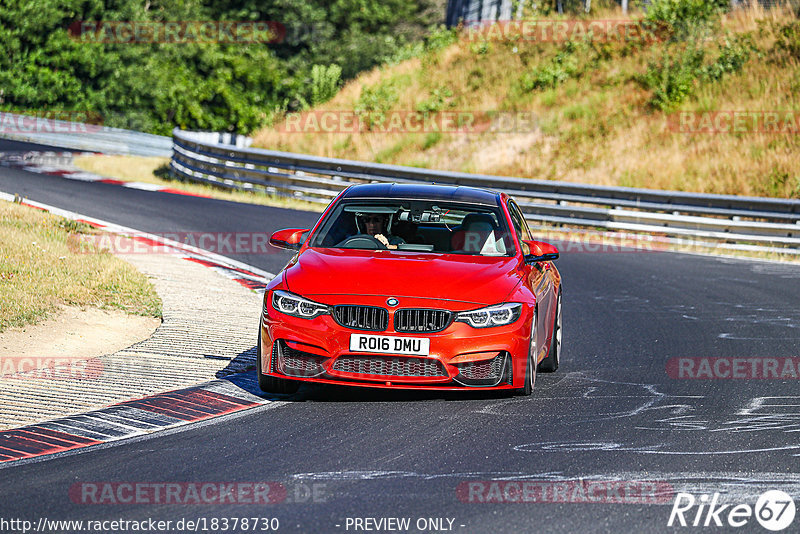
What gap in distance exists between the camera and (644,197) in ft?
70.4

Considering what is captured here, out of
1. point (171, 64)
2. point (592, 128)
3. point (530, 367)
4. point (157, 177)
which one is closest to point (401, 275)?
point (530, 367)

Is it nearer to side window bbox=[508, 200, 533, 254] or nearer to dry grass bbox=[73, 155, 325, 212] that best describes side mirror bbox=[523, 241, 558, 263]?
side window bbox=[508, 200, 533, 254]

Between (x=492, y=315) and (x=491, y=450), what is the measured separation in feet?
4.40

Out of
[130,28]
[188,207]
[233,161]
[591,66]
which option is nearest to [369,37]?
[130,28]

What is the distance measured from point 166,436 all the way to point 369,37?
5669 cm

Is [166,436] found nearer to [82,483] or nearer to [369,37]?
[82,483]

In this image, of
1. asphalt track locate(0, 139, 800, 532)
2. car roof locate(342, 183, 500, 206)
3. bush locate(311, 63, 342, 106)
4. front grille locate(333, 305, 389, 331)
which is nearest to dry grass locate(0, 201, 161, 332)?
car roof locate(342, 183, 500, 206)

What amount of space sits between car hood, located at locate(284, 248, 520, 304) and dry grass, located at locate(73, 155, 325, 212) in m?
15.3

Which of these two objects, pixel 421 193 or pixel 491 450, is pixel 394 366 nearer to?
pixel 491 450

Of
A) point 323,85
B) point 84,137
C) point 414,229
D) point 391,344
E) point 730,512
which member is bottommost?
point 84,137

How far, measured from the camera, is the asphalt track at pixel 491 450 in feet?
17.7

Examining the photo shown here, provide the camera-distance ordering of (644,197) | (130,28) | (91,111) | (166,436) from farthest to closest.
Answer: (130,28) < (91,111) < (644,197) < (166,436)

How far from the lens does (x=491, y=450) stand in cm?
667

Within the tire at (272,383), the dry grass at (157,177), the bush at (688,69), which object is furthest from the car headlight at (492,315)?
the bush at (688,69)
